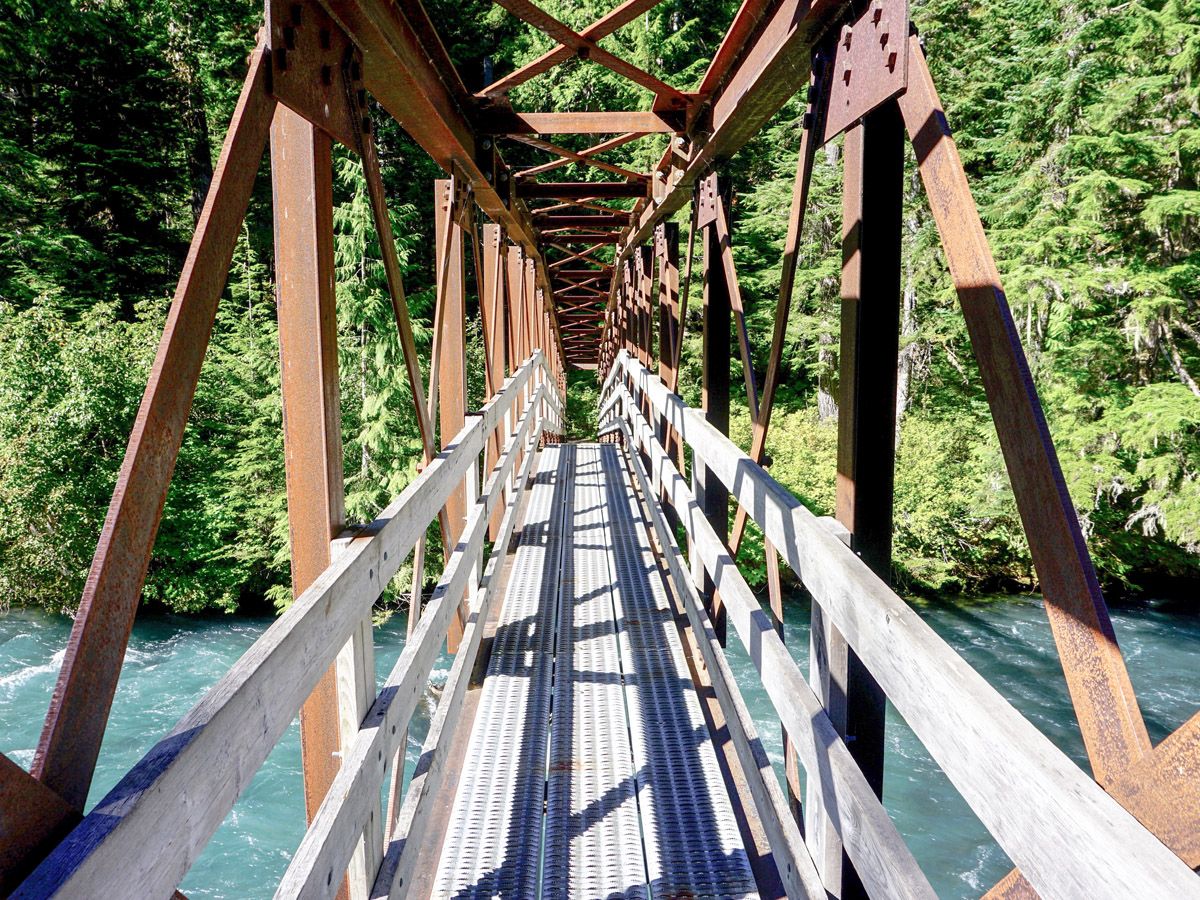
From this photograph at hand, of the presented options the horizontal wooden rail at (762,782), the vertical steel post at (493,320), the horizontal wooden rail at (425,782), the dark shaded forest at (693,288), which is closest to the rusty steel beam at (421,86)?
the vertical steel post at (493,320)

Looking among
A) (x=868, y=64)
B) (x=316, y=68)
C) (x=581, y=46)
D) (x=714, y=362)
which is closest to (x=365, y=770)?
(x=316, y=68)

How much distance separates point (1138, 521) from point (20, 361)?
2281cm

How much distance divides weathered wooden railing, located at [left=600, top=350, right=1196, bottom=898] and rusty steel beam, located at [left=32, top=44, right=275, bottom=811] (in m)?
1.17

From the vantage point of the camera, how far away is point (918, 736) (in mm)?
1363

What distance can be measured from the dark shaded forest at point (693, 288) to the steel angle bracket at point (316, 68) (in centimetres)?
1559

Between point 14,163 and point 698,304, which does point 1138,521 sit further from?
point 14,163

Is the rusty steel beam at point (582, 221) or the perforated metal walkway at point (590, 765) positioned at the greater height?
the rusty steel beam at point (582, 221)

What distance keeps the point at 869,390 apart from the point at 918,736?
1056 mm

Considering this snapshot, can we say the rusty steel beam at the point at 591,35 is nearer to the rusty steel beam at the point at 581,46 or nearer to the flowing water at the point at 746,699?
the rusty steel beam at the point at 581,46

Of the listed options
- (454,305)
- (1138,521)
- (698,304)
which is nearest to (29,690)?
(454,305)

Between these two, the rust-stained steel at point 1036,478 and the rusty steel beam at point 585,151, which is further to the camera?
the rusty steel beam at point 585,151

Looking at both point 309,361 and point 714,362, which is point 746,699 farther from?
point 309,361

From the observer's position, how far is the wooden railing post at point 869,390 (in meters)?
2.15

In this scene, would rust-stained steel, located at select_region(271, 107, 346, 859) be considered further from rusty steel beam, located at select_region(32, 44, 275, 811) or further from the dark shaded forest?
the dark shaded forest
